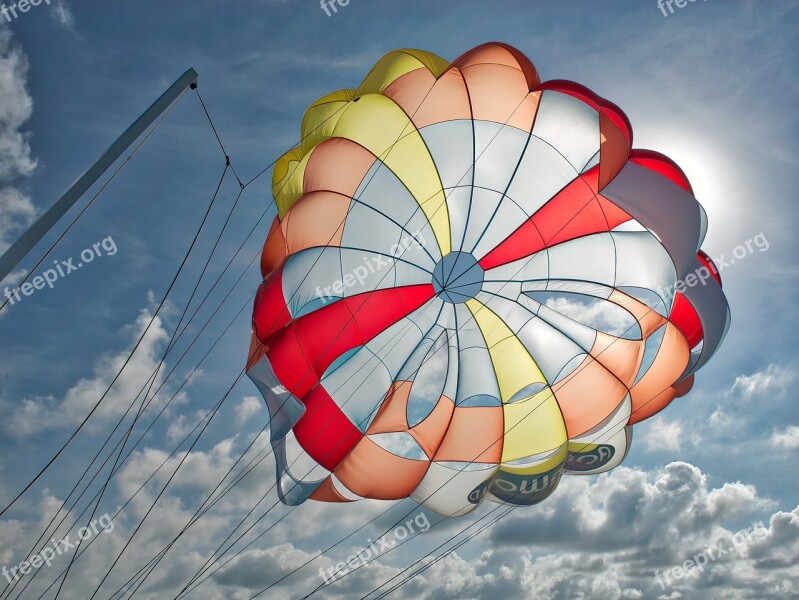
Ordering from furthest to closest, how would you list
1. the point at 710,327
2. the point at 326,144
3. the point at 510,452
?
the point at 510,452 < the point at 326,144 < the point at 710,327

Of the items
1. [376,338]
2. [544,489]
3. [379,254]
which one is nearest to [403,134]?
[379,254]

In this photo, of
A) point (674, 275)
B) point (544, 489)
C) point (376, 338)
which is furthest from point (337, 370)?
point (674, 275)

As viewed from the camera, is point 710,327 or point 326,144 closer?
point 710,327

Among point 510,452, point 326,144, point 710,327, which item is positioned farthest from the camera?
point 510,452

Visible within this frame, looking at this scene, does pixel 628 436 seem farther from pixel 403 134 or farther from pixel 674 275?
pixel 403 134

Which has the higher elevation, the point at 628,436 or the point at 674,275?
the point at 674,275

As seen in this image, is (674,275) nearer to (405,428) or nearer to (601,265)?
(601,265)

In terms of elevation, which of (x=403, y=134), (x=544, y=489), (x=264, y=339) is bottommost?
(x=544, y=489)
